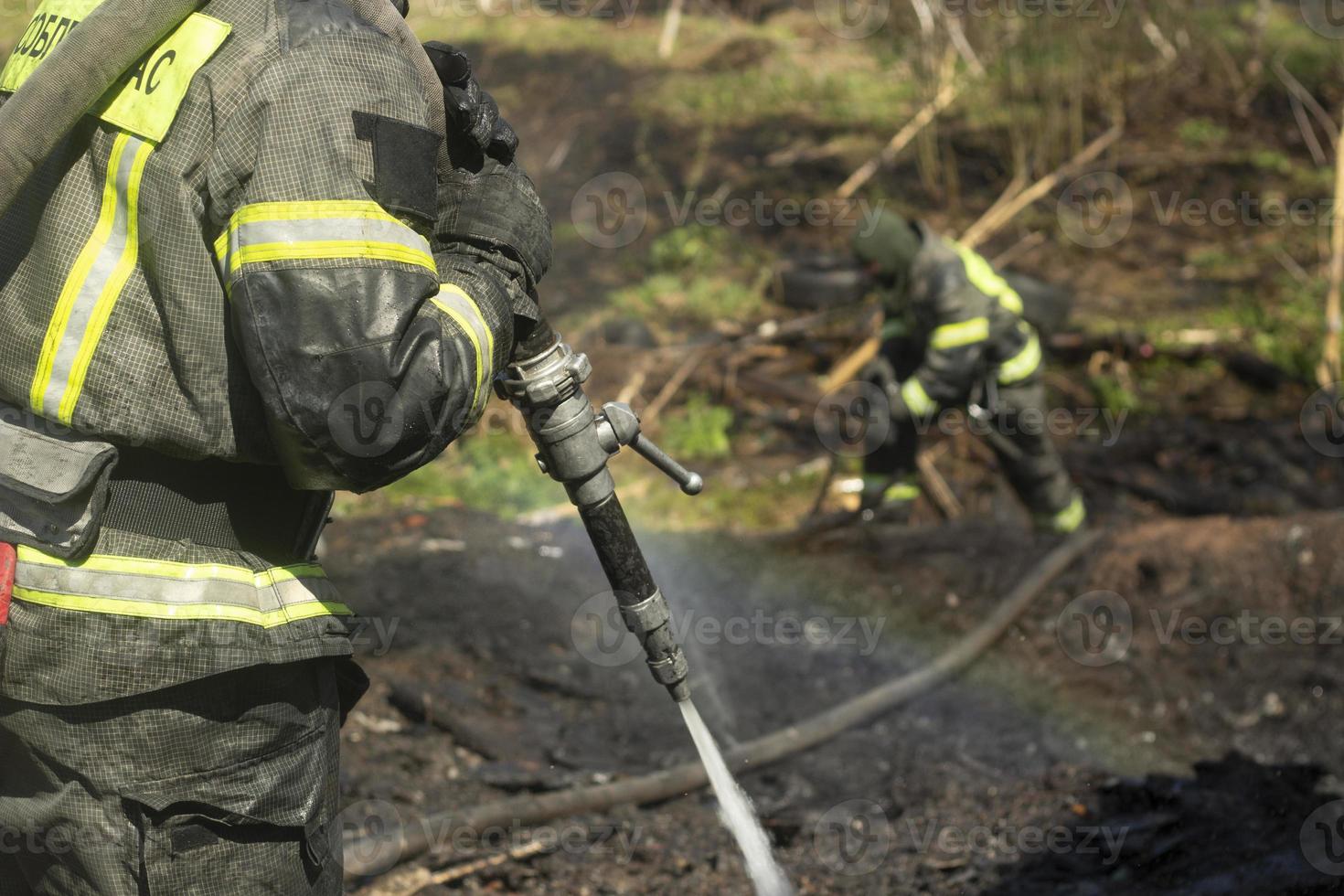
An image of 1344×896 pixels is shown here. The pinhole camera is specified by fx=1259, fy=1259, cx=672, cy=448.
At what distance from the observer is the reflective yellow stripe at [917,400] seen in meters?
6.91

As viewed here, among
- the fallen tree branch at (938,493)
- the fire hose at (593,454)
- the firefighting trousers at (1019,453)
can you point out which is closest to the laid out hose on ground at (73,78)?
the fire hose at (593,454)

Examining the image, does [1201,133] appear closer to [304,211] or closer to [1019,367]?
[1019,367]

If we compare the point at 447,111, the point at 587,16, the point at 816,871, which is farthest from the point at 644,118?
the point at 447,111

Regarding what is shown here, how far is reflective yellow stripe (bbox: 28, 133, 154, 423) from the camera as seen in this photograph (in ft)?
6.50

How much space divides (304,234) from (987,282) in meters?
5.57

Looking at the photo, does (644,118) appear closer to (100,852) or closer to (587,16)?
(587,16)

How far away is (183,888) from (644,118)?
494 inches

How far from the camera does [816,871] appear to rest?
3.94m

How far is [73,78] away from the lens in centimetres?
187

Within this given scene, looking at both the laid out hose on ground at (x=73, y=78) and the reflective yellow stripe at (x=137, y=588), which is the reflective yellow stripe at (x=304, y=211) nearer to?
the laid out hose on ground at (x=73, y=78)

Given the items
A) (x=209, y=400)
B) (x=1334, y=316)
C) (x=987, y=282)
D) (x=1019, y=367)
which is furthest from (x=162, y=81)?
(x=1334, y=316)

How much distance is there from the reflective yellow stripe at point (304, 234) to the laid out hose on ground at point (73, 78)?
0.92 ft

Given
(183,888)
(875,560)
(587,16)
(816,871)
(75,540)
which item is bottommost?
(587,16)

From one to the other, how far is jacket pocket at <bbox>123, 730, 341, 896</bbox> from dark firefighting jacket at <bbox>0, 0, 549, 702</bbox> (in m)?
0.20
